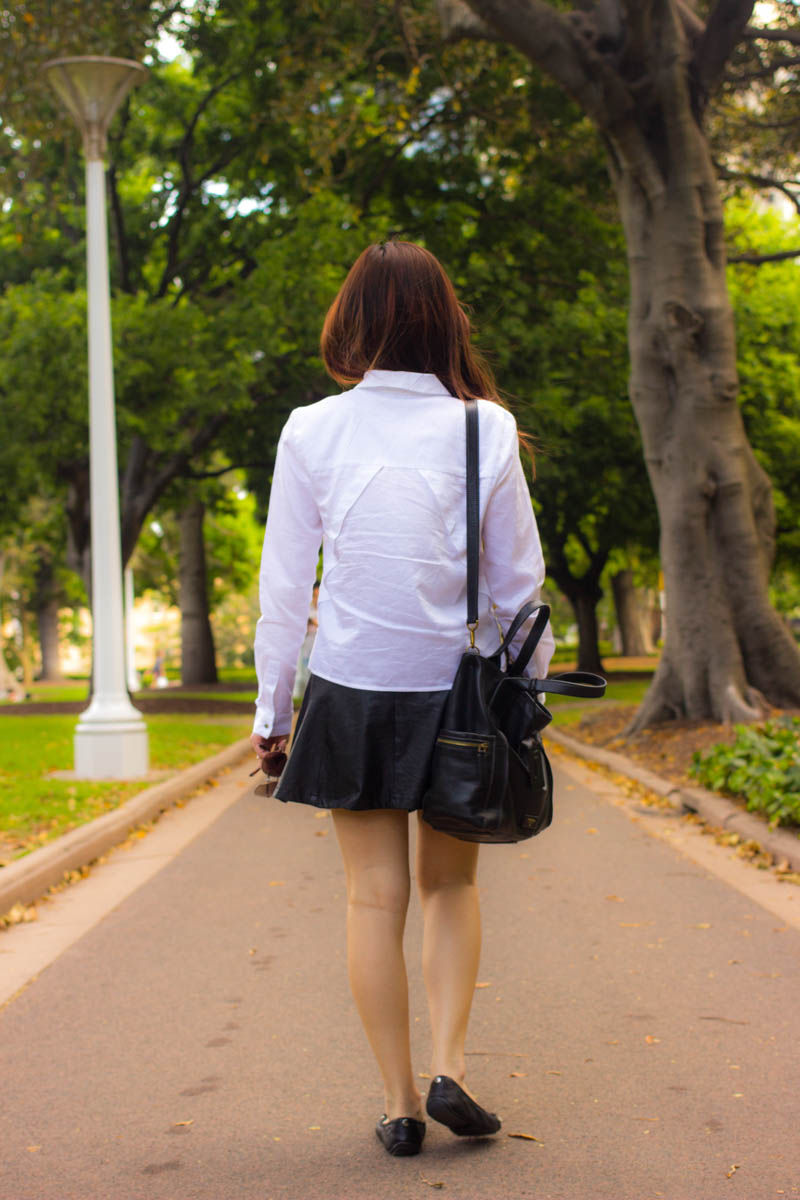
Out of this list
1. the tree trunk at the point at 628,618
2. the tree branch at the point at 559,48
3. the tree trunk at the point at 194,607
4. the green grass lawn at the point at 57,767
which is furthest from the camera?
the tree trunk at the point at 628,618

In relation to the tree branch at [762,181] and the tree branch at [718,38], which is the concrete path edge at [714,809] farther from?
the tree branch at [762,181]

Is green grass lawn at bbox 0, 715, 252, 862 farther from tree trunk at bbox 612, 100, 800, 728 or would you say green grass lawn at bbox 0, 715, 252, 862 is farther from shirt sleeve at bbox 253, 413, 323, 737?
tree trunk at bbox 612, 100, 800, 728

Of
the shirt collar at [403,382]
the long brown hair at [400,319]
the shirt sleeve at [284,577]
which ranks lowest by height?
the shirt sleeve at [284,577]

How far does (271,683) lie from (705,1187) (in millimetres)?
1510

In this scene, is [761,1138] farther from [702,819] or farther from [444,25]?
[444,25]

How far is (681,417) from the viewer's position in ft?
43.4

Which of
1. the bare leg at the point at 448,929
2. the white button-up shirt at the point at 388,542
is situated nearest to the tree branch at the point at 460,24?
the white button-up shirt at the point at 388,542

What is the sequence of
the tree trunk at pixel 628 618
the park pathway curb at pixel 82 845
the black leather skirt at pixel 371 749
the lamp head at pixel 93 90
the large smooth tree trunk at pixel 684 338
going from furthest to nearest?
the tree trunk at pixel 628 618, the large smooth tree trunk at pixel 684 338, the lamp head at pixel 93 90, the park pathway curb at pixel 82 845, the black leather skirt at pixel 371 749

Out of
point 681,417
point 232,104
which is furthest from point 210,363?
point 681,417

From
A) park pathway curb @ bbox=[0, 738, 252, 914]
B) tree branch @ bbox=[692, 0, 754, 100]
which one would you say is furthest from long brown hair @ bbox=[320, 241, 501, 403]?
tree branch @ bbox=[692, 0, 754, 100]

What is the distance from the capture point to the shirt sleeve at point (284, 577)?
10.0 feet

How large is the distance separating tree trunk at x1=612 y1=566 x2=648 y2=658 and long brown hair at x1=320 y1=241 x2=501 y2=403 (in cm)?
4133

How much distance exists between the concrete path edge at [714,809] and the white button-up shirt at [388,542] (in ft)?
14.3

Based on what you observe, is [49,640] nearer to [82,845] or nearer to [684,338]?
[684,338]
